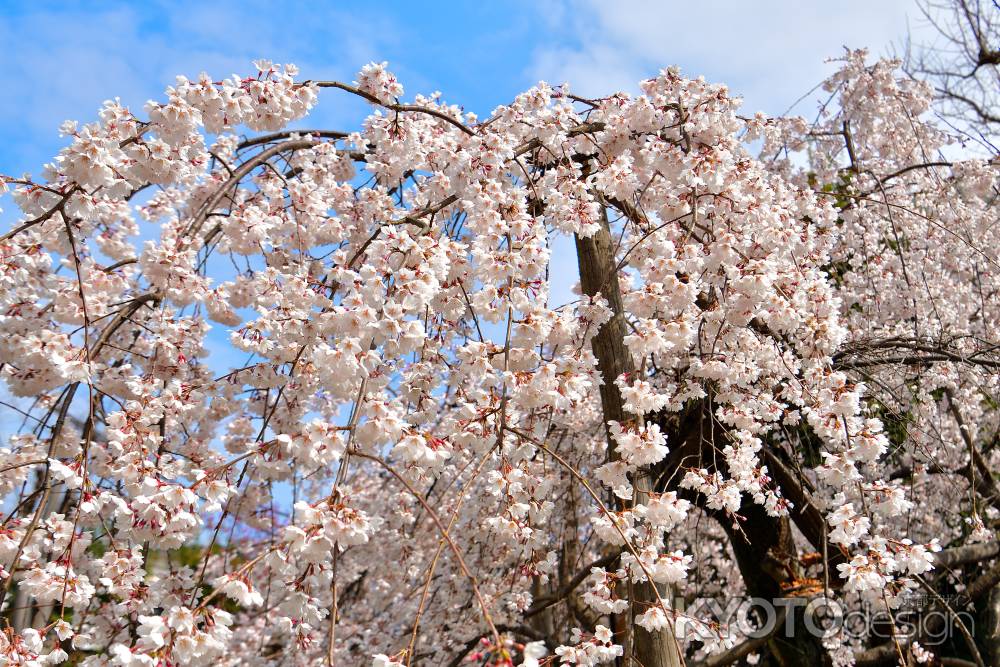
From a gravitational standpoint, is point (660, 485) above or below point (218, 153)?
below

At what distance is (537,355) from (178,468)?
1.30 metres

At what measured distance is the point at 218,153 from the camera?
3848mm

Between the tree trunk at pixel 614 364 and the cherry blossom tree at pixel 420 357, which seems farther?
the tree trunk at pixel 614 364

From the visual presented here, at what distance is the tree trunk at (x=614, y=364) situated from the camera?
115 inches

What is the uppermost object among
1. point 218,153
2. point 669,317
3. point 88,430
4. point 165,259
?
point 218,153

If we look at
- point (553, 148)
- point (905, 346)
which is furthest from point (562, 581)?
point (553, 148)

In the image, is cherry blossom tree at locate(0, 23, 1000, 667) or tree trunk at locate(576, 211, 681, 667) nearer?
cherry blossom tree at locate(0, 23, 1000, 667)

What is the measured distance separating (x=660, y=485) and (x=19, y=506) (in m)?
2.93

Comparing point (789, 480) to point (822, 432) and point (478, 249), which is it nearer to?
point (822, 432)

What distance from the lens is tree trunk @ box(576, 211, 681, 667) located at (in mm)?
2918

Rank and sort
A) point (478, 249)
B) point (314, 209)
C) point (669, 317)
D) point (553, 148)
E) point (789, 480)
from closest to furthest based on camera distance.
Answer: point (478, 249) < point (669, 317) < point (553, 148) < point (314, 209) < point (789, 480)

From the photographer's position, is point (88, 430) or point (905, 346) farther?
point (905, 346)

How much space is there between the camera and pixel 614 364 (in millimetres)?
3305

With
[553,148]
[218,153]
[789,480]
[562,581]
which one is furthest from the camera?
[562,581]
